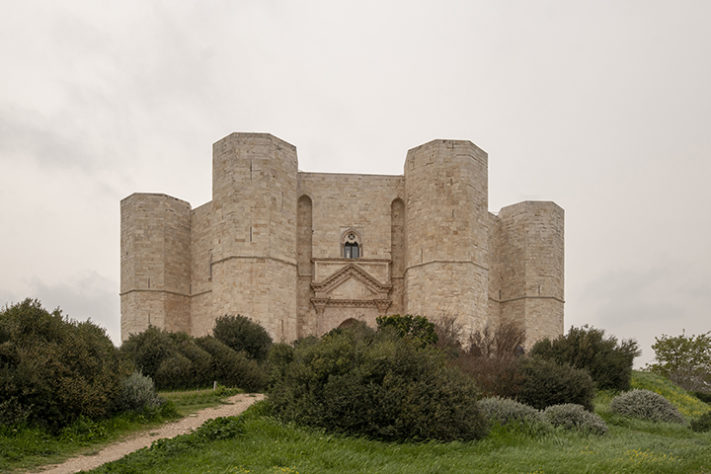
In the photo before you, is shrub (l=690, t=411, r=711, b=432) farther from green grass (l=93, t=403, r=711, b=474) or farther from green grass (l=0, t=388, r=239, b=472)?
green grass (l=0, t=388, r=239, b=472)

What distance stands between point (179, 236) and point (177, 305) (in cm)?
331

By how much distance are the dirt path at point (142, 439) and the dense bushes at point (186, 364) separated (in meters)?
2.54

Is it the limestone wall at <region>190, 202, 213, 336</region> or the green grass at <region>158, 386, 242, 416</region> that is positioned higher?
the limestone wall at <region>190, 202, 213, 336</region>

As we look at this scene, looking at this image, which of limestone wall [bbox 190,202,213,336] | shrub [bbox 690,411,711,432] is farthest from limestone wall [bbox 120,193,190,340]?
shrub [bbox 690,411,711,432]

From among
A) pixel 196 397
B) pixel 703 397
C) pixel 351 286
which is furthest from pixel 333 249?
pixel 196 397

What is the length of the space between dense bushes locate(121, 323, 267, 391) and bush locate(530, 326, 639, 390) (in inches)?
307

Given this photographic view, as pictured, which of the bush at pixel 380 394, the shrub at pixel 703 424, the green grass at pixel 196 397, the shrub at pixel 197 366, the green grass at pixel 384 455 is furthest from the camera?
the shrub at pixel 197 366

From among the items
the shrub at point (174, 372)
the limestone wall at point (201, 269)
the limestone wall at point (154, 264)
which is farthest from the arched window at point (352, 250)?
the shrub at point (174, 372)

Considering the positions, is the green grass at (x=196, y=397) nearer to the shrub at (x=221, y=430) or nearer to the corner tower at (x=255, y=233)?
the shrub at (x=221, y=430)

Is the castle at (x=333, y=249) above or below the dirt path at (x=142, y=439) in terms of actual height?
above

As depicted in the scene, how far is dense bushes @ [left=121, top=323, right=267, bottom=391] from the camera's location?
627 inches

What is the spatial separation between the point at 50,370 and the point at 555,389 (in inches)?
368

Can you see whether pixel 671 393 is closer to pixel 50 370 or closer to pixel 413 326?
pixel 413 326

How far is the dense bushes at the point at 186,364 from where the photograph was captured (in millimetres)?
15930
